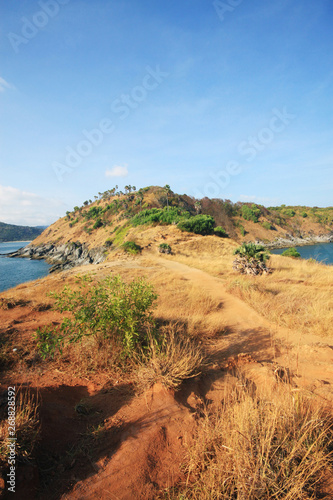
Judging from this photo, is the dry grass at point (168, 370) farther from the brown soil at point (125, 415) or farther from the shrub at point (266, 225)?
the shrub at point (266, 225)

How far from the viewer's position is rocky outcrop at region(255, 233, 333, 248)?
65000 millimetres

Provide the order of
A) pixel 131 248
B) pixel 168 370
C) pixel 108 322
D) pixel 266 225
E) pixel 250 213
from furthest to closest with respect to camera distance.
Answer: pixel 250 213 < pixel 266 225 < pixel 131 248 < pixel 108 322 < pixel 168 370

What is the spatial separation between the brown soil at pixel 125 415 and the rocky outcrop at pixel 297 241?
63.5 metres

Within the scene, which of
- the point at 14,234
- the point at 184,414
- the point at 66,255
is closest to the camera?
the point at 184,414

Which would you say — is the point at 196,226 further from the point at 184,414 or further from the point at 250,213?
the point at 250,213

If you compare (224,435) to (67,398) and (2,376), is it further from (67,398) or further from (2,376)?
(2,376)

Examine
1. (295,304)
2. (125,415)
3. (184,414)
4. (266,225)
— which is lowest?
(125,415)

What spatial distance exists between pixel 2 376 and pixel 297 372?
5.04m

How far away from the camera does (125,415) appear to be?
289cm

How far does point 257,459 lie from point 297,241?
78.8m

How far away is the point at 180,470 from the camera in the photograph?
2.16 metres

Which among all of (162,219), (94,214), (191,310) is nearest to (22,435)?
(191,310)

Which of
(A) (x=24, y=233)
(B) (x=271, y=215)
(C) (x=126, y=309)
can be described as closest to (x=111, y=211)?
(B) (x=271, y=215)

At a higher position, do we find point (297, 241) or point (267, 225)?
point (267, 225)
